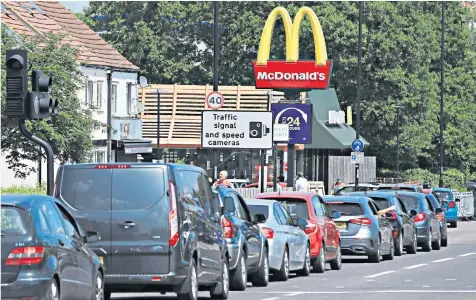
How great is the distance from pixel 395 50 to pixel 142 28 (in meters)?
14.6

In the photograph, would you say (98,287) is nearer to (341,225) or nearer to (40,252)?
(40,252)

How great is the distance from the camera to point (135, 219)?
1778 centimetres

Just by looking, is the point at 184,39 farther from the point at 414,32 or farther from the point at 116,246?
the point at 116,246

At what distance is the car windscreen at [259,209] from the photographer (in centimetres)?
2466

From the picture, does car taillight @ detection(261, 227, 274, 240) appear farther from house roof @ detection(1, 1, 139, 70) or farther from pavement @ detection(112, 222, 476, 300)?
house roof @ detection(1, 1, 139, 70)

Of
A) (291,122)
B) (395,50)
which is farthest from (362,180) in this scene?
(291,122)

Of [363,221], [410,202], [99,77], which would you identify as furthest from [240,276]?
[99,77]

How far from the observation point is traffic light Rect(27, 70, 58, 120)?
70.0ft

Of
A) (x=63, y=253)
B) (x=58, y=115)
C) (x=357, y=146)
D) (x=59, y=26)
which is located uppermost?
(x=59, y=26)

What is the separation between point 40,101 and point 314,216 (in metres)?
7.62

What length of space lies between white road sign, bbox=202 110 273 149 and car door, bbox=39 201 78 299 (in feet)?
73.3

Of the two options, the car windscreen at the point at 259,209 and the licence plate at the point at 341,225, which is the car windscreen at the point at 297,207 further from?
the licence plate at the point at 341,225

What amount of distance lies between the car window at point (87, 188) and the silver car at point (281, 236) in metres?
Answer: 5.67

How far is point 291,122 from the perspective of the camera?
163ft
